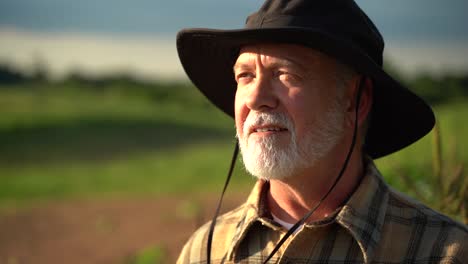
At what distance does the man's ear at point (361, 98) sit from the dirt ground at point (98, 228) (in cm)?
648

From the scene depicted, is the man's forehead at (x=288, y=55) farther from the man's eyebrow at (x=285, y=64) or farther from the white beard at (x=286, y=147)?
the white beard at (x=286, y=147)

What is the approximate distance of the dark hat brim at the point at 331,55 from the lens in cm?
258

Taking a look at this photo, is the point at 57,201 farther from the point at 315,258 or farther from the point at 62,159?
the point at 315,258

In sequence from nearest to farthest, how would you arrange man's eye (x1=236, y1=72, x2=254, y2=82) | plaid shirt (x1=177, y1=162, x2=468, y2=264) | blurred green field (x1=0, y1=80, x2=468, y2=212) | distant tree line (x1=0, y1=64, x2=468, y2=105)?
1. plaid shirt (x1=177, y1=162, x2=468, y2=264)
2. man's eye (x1=236, y1=72, x2=254, y2=82)
3. blurred green field (x1=0, y1=80, x2=468, y2=212)
4. distant tree line (x1=0, y1=64, x2=468, y2=105)

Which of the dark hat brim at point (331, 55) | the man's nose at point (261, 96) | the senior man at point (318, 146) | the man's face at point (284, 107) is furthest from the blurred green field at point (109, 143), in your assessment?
the man's nose at point (261, 96)

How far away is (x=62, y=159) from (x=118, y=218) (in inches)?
296

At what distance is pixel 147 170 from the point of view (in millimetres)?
18484

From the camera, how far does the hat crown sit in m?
2.62

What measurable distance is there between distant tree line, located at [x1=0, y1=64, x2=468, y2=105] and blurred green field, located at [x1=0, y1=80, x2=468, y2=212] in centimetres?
28

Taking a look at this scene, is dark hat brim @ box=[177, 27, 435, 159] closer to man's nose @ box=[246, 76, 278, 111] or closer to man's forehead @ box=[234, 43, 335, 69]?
man's forehead @ box=[234, 43, 335, 69]

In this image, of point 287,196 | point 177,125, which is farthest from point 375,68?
point 177,125

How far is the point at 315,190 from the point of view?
2736mm

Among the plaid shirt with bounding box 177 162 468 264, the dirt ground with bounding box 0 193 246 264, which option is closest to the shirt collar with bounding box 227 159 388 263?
the plaid shirt with bounding box 177 162 468 264

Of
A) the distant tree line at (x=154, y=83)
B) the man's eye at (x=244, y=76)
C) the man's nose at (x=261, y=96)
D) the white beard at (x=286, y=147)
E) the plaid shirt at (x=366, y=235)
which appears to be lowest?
the distant tree line at (x=154, y=83)
